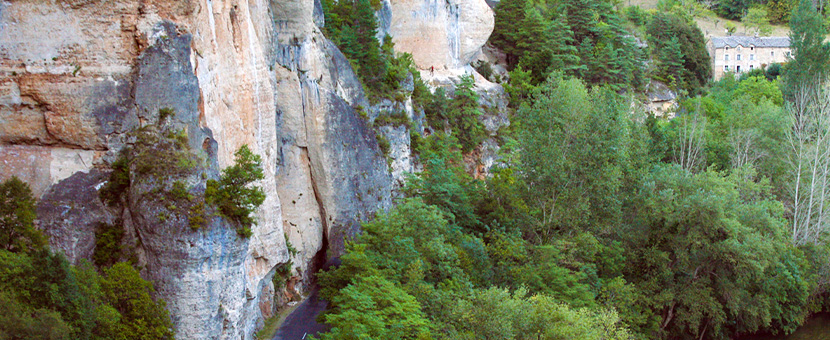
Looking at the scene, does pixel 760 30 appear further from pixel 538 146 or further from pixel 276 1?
pixel 276 1

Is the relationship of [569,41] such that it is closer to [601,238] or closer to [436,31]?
[436,31]

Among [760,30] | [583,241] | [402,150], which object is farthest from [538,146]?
[760,30]

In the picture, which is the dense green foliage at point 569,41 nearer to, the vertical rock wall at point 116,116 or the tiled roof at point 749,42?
the tiled roof at point 749,42

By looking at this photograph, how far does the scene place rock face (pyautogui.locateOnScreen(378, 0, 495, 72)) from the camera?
159 ft

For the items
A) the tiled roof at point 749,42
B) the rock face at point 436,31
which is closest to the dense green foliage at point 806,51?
the rock face at point 436,31

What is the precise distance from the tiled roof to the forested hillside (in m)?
36.3

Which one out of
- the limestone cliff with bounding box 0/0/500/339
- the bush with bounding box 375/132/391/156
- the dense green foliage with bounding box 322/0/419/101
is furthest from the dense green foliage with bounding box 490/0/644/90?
the limestone cliff with bounding box 0/0/500/339

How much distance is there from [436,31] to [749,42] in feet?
159

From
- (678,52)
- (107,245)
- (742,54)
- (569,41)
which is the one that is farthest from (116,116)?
(742,54)

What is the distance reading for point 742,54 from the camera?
82625 mm

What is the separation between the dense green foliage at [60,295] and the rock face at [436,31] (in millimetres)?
28802

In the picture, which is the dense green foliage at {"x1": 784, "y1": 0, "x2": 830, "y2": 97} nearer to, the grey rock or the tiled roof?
the tiled roof

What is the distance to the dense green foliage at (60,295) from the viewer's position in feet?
53.5

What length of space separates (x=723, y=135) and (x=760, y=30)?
45.6 m
